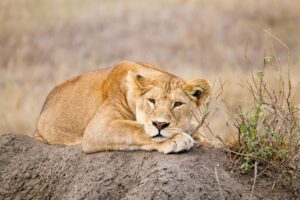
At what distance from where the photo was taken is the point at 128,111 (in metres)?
8.34

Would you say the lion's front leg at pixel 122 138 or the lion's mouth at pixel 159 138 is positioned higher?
the lion's mouth at pixel 159 138

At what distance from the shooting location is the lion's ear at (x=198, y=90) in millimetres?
7891

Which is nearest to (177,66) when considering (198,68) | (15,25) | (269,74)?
Result: (198,68)

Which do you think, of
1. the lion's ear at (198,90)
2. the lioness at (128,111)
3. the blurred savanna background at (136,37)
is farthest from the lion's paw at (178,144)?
the blurred savanna background at (136,37)

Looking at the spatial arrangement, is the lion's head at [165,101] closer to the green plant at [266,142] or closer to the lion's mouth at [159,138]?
the lion's mouth at [159,138]

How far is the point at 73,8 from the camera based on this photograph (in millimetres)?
21438

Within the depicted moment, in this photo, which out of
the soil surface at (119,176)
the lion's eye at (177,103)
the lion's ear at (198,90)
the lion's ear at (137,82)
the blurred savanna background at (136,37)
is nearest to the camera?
the soil surface at (119,176)

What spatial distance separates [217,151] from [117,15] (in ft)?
43.0

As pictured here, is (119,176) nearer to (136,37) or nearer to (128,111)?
(128,111)

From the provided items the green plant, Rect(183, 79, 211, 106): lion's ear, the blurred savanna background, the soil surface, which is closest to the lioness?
Rect(183, 79, 211, 106): lion's ear

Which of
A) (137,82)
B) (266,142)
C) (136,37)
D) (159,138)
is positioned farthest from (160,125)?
(136,37)

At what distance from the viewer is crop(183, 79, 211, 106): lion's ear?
7891mm

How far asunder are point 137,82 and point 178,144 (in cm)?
89

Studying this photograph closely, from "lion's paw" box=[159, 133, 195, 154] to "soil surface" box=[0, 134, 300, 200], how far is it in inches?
2.1
